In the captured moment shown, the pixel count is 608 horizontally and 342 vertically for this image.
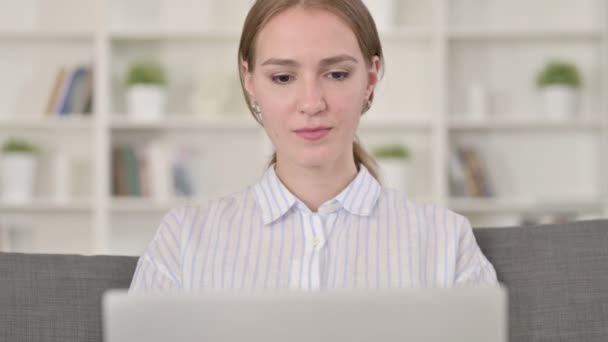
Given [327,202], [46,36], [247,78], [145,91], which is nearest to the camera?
[327,202]

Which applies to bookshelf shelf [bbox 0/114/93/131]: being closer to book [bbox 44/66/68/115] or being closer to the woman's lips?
book [bbox 44/66/68/115]

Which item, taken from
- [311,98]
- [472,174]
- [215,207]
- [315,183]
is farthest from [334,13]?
[472,174]

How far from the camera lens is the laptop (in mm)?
862

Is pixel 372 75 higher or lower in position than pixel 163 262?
higher

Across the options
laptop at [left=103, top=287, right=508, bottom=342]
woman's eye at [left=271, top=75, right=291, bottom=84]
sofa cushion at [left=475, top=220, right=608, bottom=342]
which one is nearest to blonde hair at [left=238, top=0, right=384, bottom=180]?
woman's eye at [left=271, top=75, right=291, bottom=84]

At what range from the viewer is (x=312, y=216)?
1697mm

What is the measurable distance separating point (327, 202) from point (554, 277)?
0.41 meters

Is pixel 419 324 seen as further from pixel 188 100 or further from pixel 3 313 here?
pixel 188 100

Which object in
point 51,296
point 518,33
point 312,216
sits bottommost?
point 51,296

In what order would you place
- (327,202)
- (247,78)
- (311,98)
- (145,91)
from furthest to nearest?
(145,91), (247,78), (327,202), (311,98)

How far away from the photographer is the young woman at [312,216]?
162cm

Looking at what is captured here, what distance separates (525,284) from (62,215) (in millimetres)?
3104

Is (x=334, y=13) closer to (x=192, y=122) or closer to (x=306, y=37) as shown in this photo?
(x=306, y=37)

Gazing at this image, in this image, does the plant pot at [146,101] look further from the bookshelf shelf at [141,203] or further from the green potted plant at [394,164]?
the green potted plant at [394,164]
